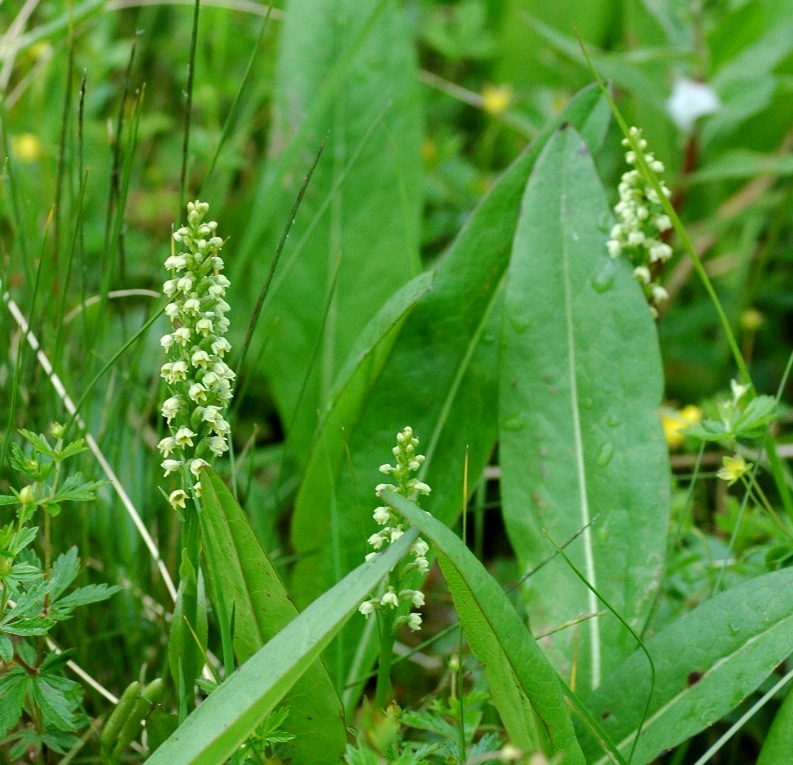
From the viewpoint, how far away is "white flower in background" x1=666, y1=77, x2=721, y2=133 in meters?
2.60

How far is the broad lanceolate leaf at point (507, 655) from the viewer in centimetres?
109

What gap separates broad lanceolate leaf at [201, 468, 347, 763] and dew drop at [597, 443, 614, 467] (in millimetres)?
630

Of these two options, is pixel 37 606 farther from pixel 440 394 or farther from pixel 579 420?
pixel 579 420

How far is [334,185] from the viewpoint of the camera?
2.32 m

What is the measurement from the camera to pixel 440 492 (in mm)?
1756

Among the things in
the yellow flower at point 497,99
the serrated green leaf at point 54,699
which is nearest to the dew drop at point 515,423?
the serrated green leaf at point 54,699

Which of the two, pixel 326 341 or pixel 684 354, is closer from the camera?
pixel 326 341

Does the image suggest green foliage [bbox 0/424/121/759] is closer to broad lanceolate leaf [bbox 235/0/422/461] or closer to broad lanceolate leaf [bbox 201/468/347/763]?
broad lanceolate leaf [bbox 201/468/347/763]

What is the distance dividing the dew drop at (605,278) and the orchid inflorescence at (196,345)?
769mm

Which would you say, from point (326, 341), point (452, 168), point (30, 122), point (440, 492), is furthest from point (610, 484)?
point (30, 122)

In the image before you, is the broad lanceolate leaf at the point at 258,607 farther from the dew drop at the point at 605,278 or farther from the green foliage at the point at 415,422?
the dew drop at the point at 605,278

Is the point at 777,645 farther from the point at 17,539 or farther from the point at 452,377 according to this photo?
the point at 17,539

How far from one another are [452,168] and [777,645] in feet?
6.85

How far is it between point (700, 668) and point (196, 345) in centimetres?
82
